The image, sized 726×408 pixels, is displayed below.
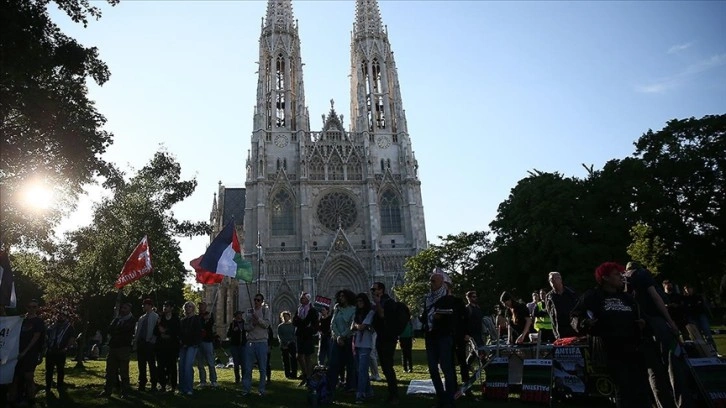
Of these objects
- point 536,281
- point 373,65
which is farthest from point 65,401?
point 373,65

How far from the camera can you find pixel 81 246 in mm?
24016

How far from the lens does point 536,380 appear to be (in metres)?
7.26

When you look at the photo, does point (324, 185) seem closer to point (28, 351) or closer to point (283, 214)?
point (283, 214)

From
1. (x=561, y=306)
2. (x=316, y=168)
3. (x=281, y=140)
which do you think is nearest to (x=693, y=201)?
(x=561, y=306)

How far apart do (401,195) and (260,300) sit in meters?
37.6

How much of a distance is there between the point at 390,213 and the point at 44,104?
121ft

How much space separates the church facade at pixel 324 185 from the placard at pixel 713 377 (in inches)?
1448

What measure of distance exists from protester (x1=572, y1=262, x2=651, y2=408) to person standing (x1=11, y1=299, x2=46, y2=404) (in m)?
8.86

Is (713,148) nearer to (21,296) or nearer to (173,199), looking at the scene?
(173,199)

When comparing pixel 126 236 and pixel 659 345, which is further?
pixel 126 236

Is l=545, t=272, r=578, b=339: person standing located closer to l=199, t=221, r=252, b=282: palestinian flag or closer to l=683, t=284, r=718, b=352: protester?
l=683, t=284, r=718, b=352: protester

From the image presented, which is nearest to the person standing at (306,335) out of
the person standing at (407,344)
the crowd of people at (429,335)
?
the crowd of people at (429,335)

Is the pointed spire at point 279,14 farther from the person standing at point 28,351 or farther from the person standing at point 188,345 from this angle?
the person standing at point 28,351

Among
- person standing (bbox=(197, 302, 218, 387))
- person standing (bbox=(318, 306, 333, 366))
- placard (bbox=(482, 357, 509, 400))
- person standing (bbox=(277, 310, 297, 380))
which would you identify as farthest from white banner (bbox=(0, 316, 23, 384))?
placard (bbox=(482, 357, 509, 400))
